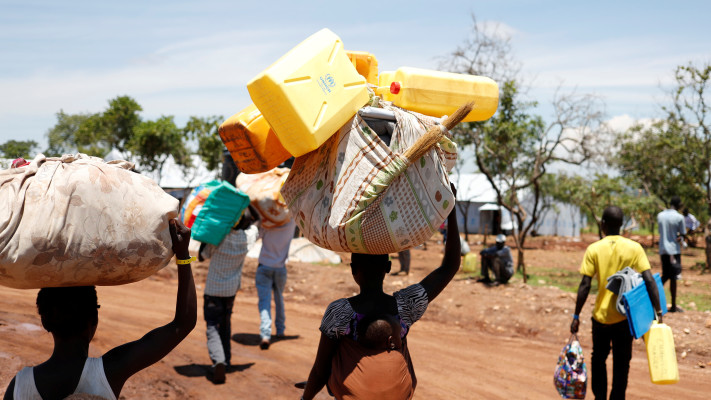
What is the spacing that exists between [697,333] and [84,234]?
28.8 ft

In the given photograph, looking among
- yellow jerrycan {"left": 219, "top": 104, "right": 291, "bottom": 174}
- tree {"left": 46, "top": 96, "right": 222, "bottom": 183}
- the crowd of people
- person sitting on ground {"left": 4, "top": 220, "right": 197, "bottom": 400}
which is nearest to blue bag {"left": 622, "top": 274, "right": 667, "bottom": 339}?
the crowd of people

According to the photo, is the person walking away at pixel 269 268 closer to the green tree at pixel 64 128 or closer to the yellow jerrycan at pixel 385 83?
the yellow jerrycan at pixel 385 83

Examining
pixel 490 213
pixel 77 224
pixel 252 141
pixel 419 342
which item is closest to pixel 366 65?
pixel 252 141

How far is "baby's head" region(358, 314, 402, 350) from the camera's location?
2.53 m

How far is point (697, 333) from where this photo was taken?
27.6 feet

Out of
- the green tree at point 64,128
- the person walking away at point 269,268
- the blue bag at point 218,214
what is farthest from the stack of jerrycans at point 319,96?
the green tree at point 64,128

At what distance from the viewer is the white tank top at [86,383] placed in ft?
6.68

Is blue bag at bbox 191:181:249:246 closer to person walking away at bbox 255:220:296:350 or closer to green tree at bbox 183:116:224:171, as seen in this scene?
person walking away at bbox 255:220:296:350

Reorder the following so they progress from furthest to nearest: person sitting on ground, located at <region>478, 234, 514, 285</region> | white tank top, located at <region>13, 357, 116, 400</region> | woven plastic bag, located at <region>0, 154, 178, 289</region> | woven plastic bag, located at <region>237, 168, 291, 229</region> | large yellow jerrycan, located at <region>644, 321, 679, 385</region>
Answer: person sitting on ground, located at <region>478, 234, 514, 285</region> < woven plastic bag, located at <region>237, 168, 291, 229</region> < large yellow jerrycan, located at <region>644, 321, 679, 385</region> < white tank top, located at <region>13, 357, 116, 400</region> < woven plastic bag, located at <region>0, 154, 178, 289</region>

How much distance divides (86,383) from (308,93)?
129cm

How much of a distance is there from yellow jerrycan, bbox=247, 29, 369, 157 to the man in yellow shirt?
325 cm

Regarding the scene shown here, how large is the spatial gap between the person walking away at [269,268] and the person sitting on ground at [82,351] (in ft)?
16.3

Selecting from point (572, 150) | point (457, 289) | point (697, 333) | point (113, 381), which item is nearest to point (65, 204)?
point (113, 381)

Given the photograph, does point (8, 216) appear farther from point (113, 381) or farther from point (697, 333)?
point (697, 333)
